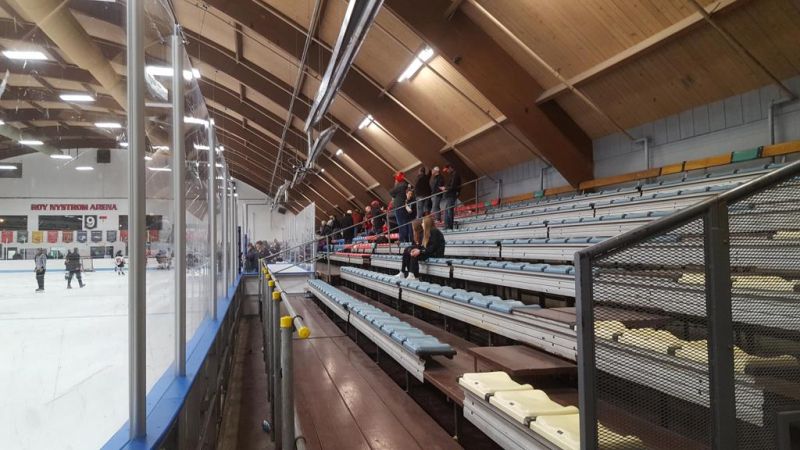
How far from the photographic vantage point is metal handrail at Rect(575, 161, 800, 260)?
121cm

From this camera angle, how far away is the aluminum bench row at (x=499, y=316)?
2.45m

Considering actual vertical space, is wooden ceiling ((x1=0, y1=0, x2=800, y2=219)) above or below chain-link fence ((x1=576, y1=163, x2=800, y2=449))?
above

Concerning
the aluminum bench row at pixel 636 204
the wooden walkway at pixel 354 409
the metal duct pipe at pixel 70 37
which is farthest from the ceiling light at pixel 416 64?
the metal duct pipe at pixel 70 37

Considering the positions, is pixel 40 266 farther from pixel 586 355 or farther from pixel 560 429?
pixel 560 429

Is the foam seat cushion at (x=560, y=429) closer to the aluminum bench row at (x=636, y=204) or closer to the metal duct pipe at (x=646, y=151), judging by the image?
the aluminum bench row at (x=636, y=204)

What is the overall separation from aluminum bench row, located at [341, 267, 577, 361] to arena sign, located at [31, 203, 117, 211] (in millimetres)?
1990

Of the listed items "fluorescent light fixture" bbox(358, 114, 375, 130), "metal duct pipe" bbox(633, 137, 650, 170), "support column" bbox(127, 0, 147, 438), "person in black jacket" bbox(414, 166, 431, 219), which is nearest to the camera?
"support column" bbox(127, 0, 147, 438)

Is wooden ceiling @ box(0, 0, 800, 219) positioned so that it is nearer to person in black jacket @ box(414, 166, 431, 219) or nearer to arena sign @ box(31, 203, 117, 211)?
arena sign @ box(31, 203, 117, 211)

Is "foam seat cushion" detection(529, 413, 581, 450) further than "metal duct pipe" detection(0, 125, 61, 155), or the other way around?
"foam seat cushion" detection(529, 413, 581, 450)

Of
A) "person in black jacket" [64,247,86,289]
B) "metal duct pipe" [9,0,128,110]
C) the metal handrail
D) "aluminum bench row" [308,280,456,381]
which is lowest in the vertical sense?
"aluminum bench row" [308,280,456,381]

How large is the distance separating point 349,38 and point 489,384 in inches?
144

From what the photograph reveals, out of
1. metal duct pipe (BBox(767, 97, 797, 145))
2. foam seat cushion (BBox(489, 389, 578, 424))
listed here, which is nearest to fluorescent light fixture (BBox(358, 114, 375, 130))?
metal duct pipe (BBox(767, 97, 797, 145))

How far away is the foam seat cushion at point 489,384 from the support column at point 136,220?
1260 millimetres

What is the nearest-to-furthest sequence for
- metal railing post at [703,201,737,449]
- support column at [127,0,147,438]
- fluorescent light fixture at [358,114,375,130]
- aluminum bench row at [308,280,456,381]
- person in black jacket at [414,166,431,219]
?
metal railing post at [703,201,737,449], support column at [127,0,147,438], aluminum bench row at [308,280,456,381], person in black jacket at [414,166,431,219], fluorescent light fixture at [358,114,375,130]
